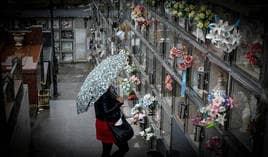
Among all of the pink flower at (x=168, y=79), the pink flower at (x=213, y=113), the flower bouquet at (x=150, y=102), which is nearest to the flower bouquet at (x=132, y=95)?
the flower bouquet at (x=150, y=102)

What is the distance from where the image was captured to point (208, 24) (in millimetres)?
3414

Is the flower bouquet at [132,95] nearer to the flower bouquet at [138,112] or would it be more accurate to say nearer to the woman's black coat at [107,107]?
the flower bouquet at [138,112]

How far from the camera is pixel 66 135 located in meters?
6.61

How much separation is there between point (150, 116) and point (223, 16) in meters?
2.90

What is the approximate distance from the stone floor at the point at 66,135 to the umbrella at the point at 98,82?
92cm

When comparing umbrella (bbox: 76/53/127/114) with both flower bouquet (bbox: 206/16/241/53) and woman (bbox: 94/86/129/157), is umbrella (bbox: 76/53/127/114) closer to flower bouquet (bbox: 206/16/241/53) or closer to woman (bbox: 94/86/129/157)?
woman (bbox: 94/86/129/157)

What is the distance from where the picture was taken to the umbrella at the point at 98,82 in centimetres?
518

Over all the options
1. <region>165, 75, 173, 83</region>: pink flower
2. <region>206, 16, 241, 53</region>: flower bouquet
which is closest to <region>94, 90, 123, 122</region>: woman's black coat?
<region>165, 75, 173, 83</region>: pink flower

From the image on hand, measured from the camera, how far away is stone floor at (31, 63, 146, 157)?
6.01m

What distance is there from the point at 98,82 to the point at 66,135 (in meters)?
1.68

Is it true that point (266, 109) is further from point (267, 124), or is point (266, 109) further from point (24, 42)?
point (24, 42)

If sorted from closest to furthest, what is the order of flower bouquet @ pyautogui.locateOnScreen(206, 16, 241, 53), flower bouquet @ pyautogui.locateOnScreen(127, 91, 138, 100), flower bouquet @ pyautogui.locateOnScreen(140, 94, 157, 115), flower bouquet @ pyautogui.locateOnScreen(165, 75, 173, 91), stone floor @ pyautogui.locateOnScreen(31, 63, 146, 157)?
flower bouquet @ pyautogui.locateOnScreen(206, 16, 241, 53) → flower bouquet @ pyautogui.locateOnScreen(165, 75, 173, 91) → flower bouquet @ pyautogui.locateOnScreen(140, 94, 157, 115) → stone floor @ pyautogui.locateOnScreen(31, 63, 146, 157) → flower bouquet @ pyautogui.locateOnScreen(127, 91, 138, 100)

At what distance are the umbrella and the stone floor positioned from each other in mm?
916

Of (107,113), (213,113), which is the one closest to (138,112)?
(107,113)
